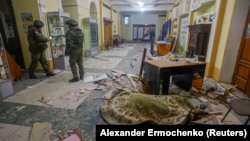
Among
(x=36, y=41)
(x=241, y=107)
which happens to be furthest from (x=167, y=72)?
(x=36, y=41)

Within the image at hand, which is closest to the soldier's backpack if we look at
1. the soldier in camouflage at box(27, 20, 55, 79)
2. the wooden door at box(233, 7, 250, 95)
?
the soldier in camouflage at box(27, 20, 55, 79)

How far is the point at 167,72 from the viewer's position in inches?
110

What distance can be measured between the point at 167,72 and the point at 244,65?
209cm

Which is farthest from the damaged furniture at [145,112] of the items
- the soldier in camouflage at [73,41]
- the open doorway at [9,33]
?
the open doorway at [9,33]

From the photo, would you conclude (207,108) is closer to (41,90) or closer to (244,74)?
(244,74)

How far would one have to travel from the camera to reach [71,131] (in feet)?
6.65

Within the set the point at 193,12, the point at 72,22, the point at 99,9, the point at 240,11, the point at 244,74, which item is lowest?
the point at 244,74

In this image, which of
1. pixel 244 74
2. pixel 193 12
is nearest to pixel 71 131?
pixel 244 74

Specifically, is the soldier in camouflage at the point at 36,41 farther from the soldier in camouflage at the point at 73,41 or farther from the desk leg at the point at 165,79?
the desk leg at the point at 165,79

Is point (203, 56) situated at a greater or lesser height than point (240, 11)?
lesser

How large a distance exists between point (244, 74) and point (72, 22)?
14.4 feet

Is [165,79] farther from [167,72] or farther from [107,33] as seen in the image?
[107,33]

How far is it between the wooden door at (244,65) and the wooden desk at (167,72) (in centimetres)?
101

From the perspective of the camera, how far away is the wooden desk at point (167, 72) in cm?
279
